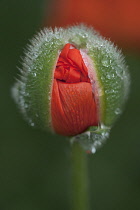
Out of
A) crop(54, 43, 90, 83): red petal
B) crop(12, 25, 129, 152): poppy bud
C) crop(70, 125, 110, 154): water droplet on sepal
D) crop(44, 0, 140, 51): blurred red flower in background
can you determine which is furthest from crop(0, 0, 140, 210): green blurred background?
crop(54, 43, 90, 83): red petal

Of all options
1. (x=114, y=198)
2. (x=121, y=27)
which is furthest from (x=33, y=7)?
(x=114, y=198)

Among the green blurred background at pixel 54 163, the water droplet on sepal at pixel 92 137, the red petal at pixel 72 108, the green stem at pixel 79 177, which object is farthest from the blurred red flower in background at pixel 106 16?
the red petal at pixel 72 108

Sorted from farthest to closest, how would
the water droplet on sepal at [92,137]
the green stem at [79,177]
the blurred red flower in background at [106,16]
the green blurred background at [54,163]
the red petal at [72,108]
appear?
the blurred red flower in background at [106,16] → the green blurred background at [54,163] → the green stem at [79,177] → the water droplet on sepal at [92,137] → the red petal at [72,108]

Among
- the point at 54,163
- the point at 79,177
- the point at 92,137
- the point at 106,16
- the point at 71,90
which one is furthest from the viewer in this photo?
the point at 106,16

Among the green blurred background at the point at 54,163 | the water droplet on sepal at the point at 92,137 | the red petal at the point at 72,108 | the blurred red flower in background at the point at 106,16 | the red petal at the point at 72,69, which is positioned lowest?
the green blurred background at the point at 54,163

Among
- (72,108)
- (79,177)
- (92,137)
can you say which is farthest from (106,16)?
(72,108)

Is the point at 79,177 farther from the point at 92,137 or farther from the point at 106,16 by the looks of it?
the point at 106,16

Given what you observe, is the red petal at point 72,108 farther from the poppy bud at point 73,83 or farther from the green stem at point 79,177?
the green stem at point 79,177

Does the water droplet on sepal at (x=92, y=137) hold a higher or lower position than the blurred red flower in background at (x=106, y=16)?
lower
